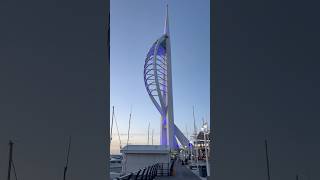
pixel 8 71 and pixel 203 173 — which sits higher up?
pixel 8 71
